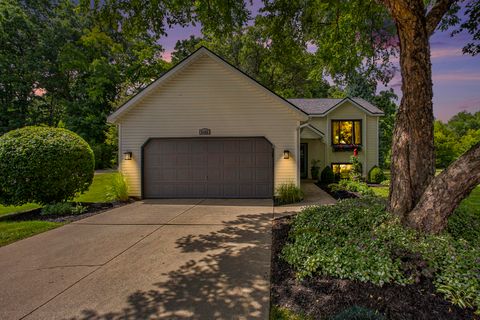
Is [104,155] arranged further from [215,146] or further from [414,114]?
[414,114]

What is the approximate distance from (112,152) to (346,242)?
77.0 ft

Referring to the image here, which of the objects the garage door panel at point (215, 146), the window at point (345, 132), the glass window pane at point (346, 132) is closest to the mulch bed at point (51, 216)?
the garage door panel at point (215, 146)

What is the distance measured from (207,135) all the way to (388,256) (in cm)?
776

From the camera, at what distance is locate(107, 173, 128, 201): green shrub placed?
9.73 m

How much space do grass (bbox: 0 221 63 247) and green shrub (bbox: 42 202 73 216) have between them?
0.76m

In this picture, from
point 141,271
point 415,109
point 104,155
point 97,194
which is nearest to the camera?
point 141,271

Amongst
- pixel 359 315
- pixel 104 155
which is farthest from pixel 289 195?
pixel 104 155

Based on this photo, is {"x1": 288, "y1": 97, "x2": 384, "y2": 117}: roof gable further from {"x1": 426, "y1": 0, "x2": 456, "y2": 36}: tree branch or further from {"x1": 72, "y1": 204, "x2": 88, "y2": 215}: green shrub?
{"x1": 72, "y1": 204, "x2": 88, "y2": 215}: green shrub

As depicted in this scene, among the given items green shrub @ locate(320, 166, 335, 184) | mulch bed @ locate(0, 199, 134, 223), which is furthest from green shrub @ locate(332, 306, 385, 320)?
green shrub @ locate(320, 166, 335, 184)

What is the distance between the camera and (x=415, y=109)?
4438 mm

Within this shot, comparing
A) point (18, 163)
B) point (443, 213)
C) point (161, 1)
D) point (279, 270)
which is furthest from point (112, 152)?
point (443, 213)

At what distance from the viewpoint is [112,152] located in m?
23.3

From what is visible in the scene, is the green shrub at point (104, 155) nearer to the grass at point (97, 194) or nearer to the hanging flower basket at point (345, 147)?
the grass at point (97, 194)

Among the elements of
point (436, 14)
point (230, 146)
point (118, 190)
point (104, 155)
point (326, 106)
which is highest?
point (326, 106)
